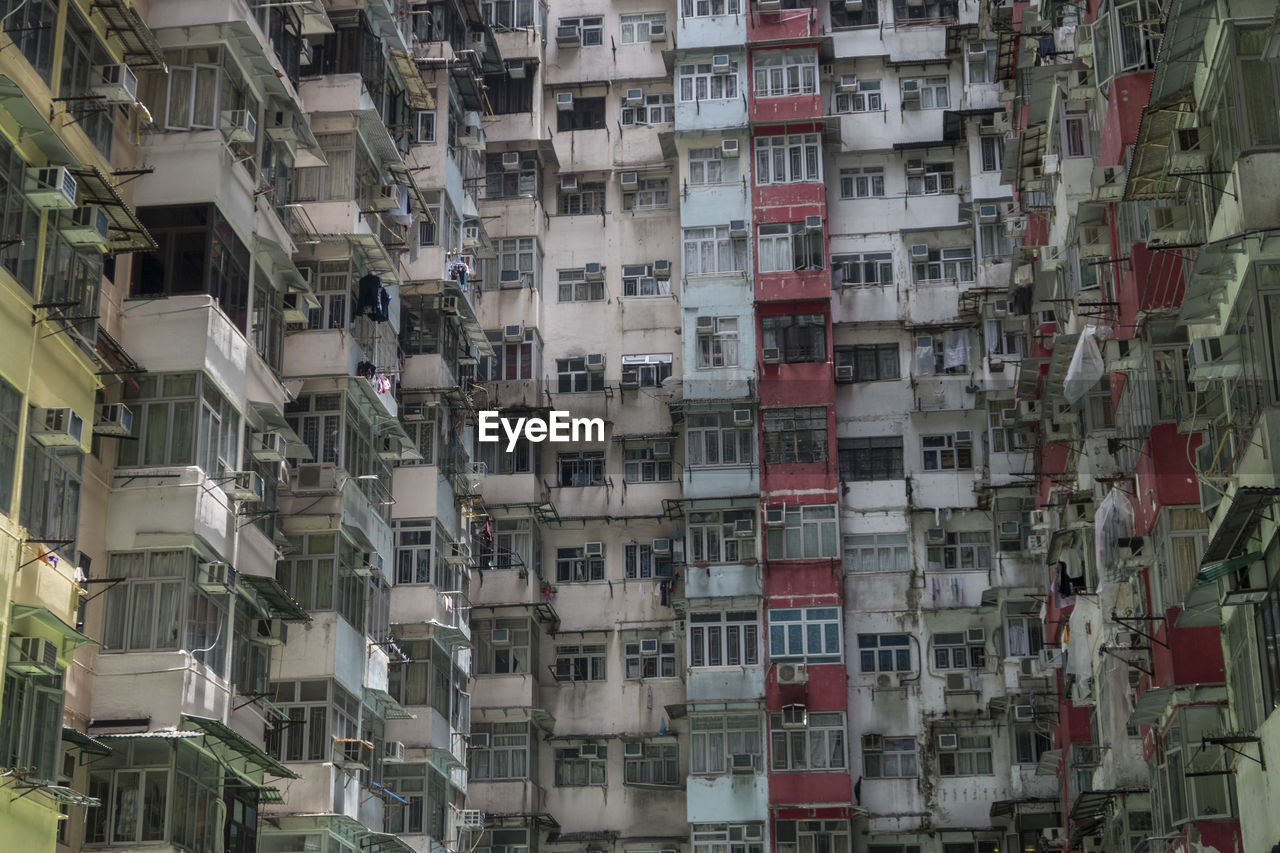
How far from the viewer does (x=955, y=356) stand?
1560 inches

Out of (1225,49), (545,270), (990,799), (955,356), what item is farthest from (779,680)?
(1225,49)

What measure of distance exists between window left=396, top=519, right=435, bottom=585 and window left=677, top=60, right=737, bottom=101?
12.3 m

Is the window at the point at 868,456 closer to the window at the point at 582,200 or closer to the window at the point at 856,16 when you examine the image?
the window at the point at 582,200

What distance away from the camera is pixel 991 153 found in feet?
132

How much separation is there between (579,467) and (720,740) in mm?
6995

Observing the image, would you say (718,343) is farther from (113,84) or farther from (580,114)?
(113,84)

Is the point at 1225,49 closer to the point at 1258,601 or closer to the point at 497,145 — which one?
the point at 1258,601

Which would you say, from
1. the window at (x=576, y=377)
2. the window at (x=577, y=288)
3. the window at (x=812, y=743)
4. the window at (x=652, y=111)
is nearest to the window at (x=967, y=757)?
the window at (x=812, y=743)

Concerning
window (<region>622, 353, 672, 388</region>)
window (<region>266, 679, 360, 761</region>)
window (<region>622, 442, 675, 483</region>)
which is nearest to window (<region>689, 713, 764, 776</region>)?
window (<region>622, 442, 675, 483</region>)

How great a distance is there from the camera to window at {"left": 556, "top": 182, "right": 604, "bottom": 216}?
4184 centimetres

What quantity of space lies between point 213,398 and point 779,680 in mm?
16084

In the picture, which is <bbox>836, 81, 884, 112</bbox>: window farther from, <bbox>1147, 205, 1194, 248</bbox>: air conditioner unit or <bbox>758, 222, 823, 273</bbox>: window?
<bbox>1147, 205, 1194, 248</bbox>: air conditioner unit

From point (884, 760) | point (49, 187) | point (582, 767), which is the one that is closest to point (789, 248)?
point (884, 760)

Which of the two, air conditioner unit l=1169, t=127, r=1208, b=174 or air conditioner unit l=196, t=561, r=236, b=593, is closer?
air conditioner unit l=1169, t=127, r=1208, b=174
